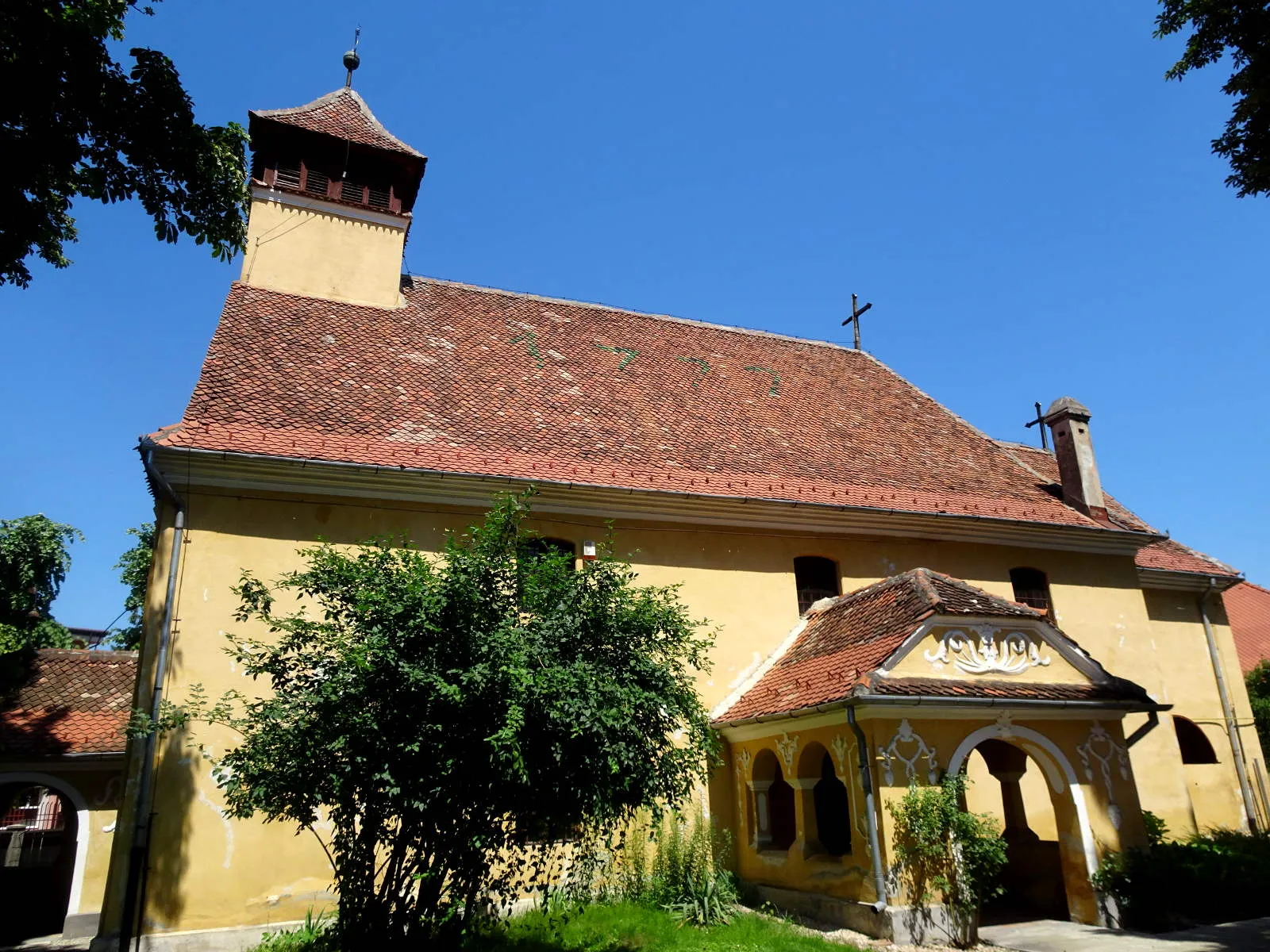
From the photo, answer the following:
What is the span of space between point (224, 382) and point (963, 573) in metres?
12.8

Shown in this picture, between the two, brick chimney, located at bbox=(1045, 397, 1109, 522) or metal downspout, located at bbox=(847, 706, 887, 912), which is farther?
brick chimney, located at bbox=(1045, 397, 1109, 522)

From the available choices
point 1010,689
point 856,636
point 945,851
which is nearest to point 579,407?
point 856,636

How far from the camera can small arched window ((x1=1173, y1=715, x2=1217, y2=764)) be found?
695 inches

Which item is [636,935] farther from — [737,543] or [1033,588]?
[1033,588]

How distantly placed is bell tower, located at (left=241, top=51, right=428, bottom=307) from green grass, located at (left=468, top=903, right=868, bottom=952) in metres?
11.8

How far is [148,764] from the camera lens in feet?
33.1

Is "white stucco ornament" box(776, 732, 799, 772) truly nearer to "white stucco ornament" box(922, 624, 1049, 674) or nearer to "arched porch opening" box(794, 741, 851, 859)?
"arched porch opening" box(794, 741, 851, 859)

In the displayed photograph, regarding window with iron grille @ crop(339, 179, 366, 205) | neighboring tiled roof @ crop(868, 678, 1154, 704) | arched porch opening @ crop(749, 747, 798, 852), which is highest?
window with iron grille @ crop(339, 179, 366, 205)

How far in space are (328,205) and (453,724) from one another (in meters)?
13.4

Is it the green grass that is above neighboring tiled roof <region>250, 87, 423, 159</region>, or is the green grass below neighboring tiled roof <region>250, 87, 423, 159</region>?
below

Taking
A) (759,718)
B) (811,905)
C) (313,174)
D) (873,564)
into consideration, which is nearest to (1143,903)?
(811,905)

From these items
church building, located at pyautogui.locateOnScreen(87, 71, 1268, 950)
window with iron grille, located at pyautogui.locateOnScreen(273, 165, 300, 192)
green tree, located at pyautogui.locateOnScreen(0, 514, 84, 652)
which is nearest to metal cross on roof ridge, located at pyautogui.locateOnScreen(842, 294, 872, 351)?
Result: church building, located at pyautogui.locateOnScreen(87, 71, 1268, 950)

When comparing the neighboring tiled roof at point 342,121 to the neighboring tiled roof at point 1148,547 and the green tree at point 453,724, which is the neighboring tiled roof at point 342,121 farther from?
the neighboring tiled roof at point 1148,547

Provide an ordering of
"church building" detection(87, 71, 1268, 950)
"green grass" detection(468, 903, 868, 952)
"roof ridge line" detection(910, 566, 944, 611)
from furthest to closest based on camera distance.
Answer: "roof ridge line" detection(910, 566, 944, 611) → "church building" detection(87, 71, 1268, 950) → "green grass" detection(468, 903, 868, 952)
